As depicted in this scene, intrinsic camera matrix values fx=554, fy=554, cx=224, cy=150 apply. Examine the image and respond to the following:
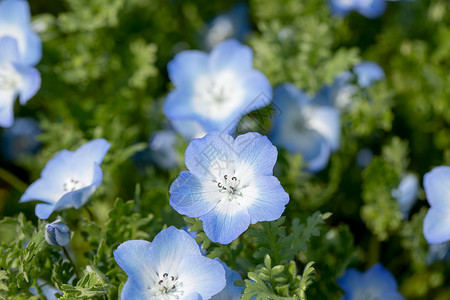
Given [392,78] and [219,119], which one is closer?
[219,119]

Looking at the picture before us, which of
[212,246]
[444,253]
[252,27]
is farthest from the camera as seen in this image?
[252,27]

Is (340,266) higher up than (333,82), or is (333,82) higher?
(333,82)

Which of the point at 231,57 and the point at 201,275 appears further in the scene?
Answer: the point at 231,57

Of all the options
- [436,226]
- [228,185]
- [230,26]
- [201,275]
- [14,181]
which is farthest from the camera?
[230,26]

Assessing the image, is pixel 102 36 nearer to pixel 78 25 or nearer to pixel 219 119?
pixel 78 25

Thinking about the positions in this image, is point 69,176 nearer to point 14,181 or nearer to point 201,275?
point 201,275

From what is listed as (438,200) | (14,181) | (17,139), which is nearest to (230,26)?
(17,139)

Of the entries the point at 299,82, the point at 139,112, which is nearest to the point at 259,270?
the point at 299,82

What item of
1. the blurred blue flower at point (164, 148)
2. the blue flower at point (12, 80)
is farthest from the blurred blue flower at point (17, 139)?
the blurred blue flower at point (164, 148)
